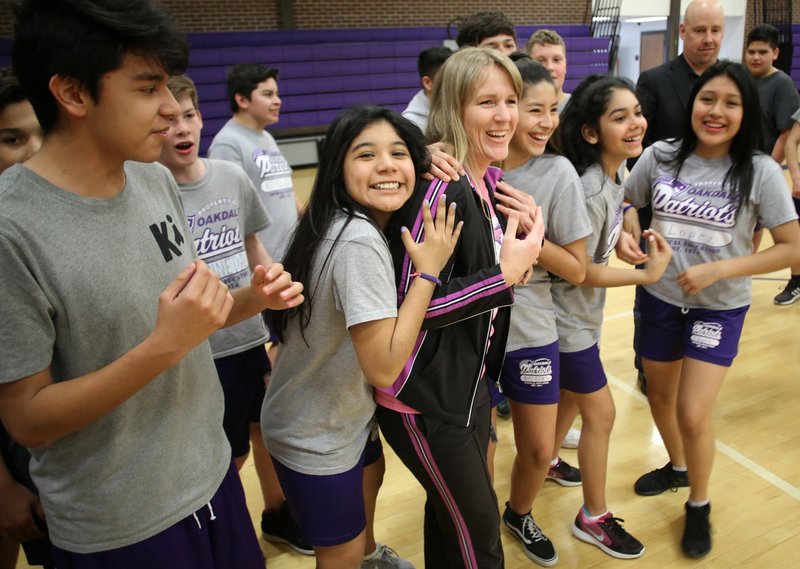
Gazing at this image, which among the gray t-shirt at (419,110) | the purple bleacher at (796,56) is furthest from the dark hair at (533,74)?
the purple bleacher at (796,56)

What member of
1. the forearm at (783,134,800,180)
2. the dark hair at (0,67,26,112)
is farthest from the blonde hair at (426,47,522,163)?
the forearm at (783,134,800,180)

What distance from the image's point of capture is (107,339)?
113 centimetres

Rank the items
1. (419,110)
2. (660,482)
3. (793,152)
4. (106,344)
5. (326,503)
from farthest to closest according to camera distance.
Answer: (793,152) → (419,110) → (660,482) → (326,503) → (106,344)

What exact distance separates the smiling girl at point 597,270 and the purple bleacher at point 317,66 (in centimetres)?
930

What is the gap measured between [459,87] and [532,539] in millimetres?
1756

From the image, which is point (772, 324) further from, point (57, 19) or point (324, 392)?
point (57, 19)

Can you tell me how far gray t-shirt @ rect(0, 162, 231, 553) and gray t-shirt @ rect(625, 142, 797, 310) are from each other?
192cm

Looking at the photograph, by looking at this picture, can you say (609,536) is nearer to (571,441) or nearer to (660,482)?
(660,482)

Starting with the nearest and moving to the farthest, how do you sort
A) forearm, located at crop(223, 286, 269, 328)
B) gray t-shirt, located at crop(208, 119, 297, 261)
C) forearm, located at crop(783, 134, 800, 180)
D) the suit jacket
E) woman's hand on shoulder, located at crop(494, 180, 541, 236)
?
forearm, located at crop(223, 286, 269, 328), woman's hand on shoulder, located at crop(494, 180, 541, 236), gray t-shirt, located at crop(208, 119, 297, 261), the suit jacket, forearm, located at crop(783, 134, 800, 180)

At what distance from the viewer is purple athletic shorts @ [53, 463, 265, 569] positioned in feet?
4.02

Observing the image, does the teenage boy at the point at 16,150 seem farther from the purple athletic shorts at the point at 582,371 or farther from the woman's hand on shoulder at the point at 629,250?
the woman's hand on shoulder at the point at 629,250

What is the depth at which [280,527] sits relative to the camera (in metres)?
2.55

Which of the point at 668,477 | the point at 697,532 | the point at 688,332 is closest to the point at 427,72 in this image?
the point at 688,332

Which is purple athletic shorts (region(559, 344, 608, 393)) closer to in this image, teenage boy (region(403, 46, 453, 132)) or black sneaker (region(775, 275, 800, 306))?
teenage boy (region(403, 46, 453, 132))
